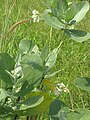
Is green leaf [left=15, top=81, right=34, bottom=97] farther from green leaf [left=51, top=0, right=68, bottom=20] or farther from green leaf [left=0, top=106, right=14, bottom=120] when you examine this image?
green leaf [left=51, top=0, right=68, bottom=20]

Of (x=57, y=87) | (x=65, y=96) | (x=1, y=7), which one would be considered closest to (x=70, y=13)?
(x=57, y=87)

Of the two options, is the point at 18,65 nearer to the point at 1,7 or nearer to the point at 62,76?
the point at 62,76

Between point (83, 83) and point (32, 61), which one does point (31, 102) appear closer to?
point (32, 61)

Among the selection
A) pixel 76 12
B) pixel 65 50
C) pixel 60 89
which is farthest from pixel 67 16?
pixel 65 50

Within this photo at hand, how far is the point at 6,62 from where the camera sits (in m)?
0.52

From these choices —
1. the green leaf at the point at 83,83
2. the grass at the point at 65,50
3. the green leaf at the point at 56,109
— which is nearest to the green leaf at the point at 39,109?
the green leaf at the point at 56,109

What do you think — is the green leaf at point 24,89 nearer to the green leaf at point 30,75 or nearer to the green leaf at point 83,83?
the green leaf at point 30,75

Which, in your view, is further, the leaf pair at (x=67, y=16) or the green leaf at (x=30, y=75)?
the leaf pair at (x=67, y=16)

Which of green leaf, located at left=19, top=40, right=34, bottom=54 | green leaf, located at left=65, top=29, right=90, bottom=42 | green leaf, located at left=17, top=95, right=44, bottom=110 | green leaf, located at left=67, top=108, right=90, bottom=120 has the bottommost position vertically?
green leaf, located at left=67, top=108, right=90, bottom=120

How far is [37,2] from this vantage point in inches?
151

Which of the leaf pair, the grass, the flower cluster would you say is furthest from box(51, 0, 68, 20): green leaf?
the grass

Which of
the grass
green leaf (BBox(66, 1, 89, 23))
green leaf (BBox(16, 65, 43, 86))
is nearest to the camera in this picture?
green leaf (BBox(16, 65, 43, 86))

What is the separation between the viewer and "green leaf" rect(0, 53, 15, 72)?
516 mm

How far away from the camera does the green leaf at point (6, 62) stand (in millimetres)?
516
